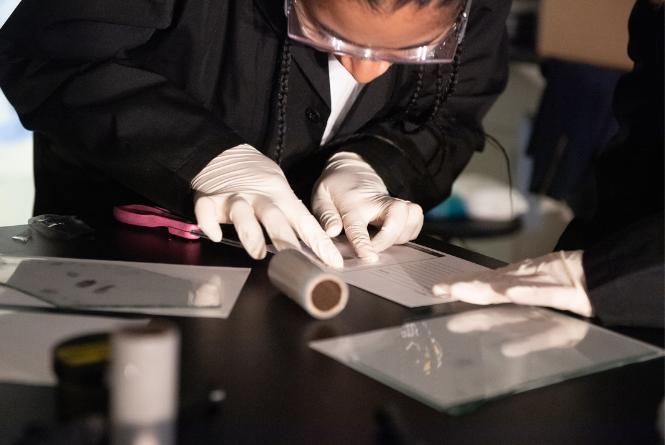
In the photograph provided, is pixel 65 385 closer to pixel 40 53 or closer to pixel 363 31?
pixel 363 31

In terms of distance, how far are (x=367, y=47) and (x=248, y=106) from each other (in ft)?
1.47

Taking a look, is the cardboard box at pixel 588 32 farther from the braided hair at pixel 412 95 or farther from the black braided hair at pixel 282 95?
the black braided hair at pixel 282 95

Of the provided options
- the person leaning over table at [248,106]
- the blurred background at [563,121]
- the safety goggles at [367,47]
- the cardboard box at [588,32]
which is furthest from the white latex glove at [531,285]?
the cardboard box at [588,32]

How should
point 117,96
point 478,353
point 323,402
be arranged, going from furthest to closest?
point 117,96
point 478,353
point 323,402

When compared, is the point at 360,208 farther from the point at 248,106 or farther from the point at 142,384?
the point at 142,384

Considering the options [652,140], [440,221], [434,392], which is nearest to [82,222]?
[434,392]

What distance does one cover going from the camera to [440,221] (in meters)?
2.26

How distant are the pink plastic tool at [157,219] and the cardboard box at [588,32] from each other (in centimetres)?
193

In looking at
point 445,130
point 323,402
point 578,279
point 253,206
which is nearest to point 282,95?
point 253,206

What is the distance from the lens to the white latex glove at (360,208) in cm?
118

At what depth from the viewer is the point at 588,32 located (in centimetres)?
262

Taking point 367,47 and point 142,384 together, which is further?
point 367,47

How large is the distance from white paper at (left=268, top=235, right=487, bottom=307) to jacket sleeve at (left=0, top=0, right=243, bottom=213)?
0.27 meters

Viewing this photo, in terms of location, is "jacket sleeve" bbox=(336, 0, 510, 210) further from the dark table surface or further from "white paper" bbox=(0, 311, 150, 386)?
"white paper" bbox=(0, 311, 150, 386)
